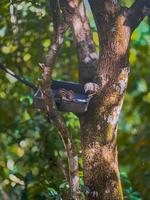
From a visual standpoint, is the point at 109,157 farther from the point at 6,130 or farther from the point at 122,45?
the point at 6,130

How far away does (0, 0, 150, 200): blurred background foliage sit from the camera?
6.29ft

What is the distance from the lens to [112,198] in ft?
4.77

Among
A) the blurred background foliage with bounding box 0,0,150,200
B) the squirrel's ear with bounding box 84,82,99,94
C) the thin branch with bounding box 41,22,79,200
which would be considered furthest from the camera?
the blurred background foliage with bounding box 0,0,150,200

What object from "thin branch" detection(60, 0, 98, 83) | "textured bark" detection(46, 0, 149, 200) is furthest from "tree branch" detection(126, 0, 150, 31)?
"thin branch" detection(60, 0, 98, 83)

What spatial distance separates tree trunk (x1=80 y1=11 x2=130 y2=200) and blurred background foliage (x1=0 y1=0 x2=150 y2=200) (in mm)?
321

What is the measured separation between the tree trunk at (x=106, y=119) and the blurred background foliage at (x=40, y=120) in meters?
0.32

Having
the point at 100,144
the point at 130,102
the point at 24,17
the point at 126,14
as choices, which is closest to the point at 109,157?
the point at 100,144

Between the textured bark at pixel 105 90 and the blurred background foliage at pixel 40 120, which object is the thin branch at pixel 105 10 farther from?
the blurred background foliage at pixel 40 120

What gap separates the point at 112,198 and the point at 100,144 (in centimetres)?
17

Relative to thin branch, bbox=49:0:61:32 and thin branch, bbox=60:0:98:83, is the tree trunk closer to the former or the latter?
thin branch, bbox=60:0:98:83

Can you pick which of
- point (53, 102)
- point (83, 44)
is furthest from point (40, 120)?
point (53, 102)

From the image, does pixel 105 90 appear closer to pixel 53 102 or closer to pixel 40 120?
pixel 53 102

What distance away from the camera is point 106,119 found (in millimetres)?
1447

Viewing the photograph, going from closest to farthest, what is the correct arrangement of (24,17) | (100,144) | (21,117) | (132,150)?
1. (100,144)
2. (132,150)
3. (24,17)
4. (21,117)
